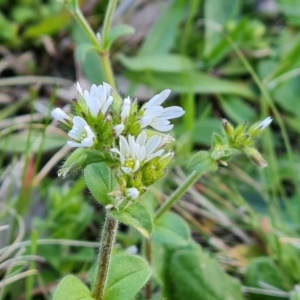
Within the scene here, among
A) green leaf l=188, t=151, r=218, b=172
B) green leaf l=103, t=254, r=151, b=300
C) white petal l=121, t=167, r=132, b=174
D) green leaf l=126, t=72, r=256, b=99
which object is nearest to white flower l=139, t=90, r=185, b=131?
white petal l=121, t=167, r=132, b=174

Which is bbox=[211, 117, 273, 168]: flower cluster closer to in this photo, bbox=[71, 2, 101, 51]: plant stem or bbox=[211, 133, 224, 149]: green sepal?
bbox=[211, 133, 224, 149]: green sepal

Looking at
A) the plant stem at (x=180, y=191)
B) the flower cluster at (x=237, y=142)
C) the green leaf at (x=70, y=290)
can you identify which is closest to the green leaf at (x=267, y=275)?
the plant stem at (x=180, y=191)

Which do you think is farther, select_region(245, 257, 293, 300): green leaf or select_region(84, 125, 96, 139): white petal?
select_region(245, 257, 293, 300): green leaf

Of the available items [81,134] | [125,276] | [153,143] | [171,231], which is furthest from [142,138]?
[171,231]

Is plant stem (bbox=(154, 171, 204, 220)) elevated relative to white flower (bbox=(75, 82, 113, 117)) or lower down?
lower down

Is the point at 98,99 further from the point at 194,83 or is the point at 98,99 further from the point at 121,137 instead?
the point at 194,83

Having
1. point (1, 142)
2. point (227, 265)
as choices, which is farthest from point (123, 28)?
point (227, 265)

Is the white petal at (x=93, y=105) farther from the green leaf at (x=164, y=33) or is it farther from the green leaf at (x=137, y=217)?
the green leaf at (x=164, y=33)

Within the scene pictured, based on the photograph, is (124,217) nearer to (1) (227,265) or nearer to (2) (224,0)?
(1) (227,265)
